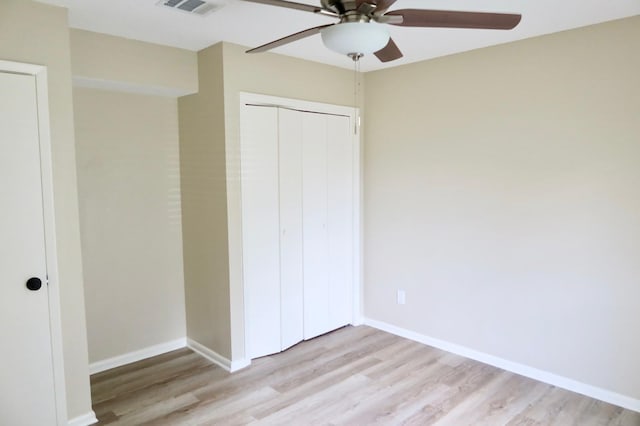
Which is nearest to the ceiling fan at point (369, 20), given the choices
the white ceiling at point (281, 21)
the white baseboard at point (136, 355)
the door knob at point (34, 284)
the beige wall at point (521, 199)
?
the white ceiling at point (281, 21)

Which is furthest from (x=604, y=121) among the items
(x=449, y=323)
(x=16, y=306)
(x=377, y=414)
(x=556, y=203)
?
(x=16, y=306)

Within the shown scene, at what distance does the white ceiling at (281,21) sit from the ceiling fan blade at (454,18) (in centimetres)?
59

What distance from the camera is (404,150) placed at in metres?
3.86

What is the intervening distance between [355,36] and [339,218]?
2453mm

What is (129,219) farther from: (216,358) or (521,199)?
(521,199)

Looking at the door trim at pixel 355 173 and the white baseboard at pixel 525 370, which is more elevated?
the door trim at pixel 355 173

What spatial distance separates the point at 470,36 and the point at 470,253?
1598 millimetres

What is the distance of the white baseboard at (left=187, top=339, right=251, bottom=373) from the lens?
3333 millimetres

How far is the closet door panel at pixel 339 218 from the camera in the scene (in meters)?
3.94

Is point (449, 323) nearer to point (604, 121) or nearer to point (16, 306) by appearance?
point (604, 121)

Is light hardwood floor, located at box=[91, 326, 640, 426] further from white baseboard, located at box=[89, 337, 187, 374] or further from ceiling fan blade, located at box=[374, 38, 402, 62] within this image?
ceiling fan blade, located at box=[374, 38, 402, 62]

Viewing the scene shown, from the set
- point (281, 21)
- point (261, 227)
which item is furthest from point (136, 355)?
point (281, 21)

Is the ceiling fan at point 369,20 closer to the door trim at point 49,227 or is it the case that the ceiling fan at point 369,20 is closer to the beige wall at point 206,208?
the door trim at point 49,227

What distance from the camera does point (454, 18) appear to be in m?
1.78
